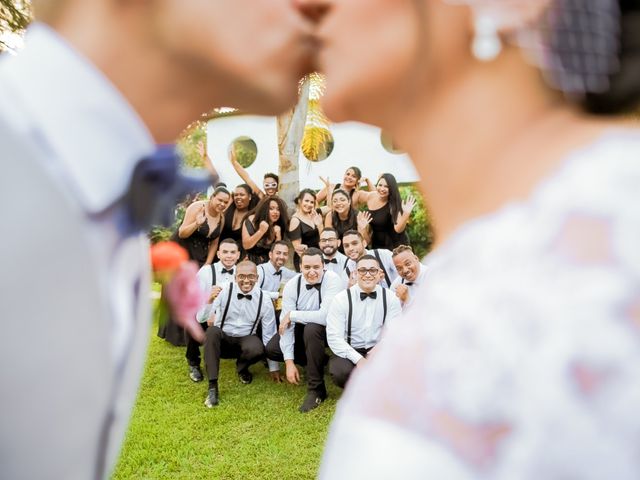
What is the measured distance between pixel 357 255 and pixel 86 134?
15.6 feet

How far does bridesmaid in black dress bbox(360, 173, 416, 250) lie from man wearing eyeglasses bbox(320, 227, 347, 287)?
1.35 ft

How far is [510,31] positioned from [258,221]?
530 centimetres

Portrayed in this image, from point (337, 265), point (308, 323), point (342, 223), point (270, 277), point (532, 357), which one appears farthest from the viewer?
point (342, 223)

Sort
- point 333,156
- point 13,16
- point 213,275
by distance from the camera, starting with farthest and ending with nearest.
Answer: point 333,156 → point 213,275 → point 13,16

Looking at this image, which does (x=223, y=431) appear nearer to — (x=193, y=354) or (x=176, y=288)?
(x=193, y=354)

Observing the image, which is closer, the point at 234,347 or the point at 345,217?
the point at 234,347

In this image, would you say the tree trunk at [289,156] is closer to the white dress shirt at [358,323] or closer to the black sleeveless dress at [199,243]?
the black sleeveless dress at [199,243]

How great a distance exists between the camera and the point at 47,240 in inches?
25.8

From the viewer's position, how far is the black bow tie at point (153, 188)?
72cm

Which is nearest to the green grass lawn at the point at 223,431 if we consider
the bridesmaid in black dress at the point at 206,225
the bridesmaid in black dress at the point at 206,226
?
the bridesmaid in black dress at the point at 206,226

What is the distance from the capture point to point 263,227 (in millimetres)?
5871

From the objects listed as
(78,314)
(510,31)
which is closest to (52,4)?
(78,314)

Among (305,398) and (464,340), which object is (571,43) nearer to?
(464,340)

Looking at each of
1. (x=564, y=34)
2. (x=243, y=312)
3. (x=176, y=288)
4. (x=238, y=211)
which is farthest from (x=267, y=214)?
(x=564, y=34)
